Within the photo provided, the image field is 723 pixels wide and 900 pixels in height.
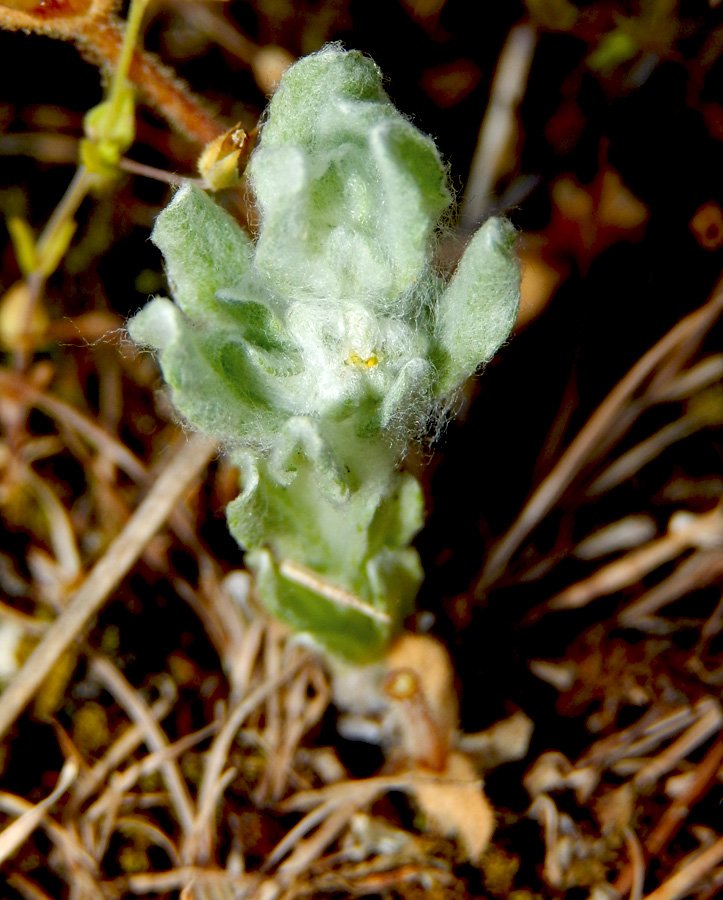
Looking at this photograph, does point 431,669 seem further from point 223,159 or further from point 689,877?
point 223,159

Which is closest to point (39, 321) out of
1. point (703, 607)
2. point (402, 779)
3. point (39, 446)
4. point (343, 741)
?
point (39, 446)

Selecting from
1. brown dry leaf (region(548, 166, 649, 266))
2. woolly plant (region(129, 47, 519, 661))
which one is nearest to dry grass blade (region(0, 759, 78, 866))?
woolly plant (region(129, 47, 519, 661))

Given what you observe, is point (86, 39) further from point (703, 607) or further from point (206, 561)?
point (703, 607)

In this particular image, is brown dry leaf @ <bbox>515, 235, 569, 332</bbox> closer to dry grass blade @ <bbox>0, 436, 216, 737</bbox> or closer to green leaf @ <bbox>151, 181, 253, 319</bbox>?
dry grass blade @ <bbox>0, 436, 216, 737</bbox>

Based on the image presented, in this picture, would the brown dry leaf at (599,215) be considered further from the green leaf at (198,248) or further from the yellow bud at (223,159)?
the green leaf at (198,248)

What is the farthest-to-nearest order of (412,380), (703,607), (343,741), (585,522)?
(585,522) → (703,607) → (343,741) → (412,380)

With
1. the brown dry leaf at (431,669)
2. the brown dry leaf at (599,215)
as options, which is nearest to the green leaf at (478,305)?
the brown dry leaf at (431,669)
